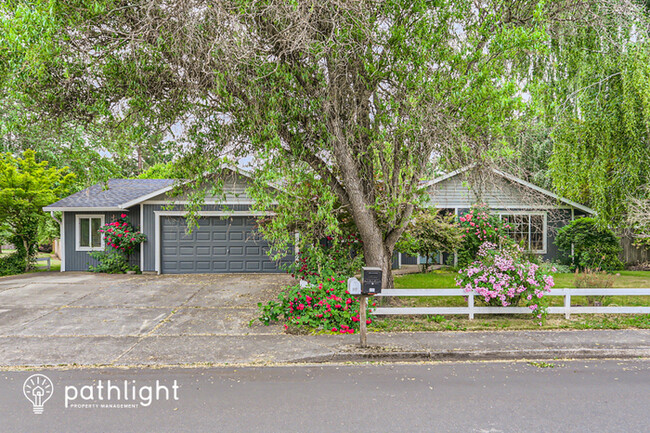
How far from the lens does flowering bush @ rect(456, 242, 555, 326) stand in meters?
7.18

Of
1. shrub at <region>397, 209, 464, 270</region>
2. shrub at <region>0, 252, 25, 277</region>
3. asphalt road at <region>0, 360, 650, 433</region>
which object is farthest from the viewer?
shrub at <region>0, 252, 25, 277</region>

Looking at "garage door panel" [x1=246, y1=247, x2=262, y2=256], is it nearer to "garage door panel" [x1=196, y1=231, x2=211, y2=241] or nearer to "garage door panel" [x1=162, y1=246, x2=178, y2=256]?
"garage door panel" [x1=196, y1=231, x2=211, y2=241]

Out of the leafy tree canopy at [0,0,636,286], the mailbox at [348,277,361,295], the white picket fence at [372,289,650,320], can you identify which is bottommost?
the white picket fence at [372,289,650,320]

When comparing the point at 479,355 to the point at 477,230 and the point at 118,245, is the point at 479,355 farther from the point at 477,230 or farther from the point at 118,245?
the point at 118,245

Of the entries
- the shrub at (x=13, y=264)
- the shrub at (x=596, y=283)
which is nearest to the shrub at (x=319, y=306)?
the shrub at (x=596, y=283)

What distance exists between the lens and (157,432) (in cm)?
354

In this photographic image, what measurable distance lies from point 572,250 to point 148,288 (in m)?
15.0

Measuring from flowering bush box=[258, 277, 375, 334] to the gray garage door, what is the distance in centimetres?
677

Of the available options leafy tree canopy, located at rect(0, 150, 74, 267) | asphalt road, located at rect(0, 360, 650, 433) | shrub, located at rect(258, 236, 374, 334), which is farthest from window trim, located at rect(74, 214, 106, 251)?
asphalt road, located at rect(0, 360, 650, 433)

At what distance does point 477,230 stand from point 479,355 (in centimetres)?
652

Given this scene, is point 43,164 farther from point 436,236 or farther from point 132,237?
point 436,236

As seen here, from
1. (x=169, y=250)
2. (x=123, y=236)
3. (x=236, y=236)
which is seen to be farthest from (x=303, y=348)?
(x=123, y=236)

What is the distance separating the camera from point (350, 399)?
4238 mm

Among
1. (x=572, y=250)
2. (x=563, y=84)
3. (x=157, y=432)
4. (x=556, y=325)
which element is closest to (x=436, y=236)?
(x=556, y=325)
